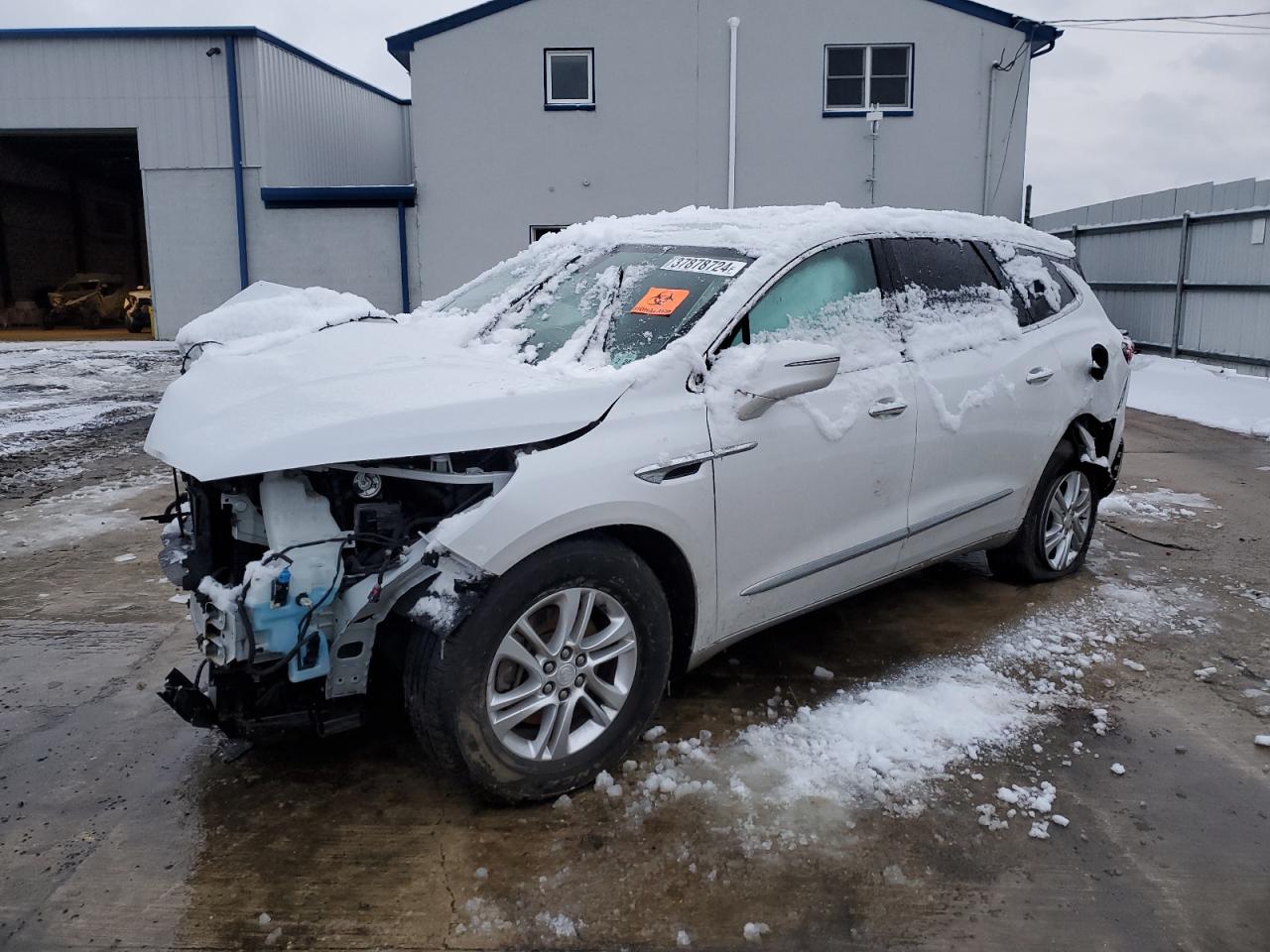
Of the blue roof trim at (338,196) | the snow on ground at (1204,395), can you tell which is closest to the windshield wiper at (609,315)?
the snow on ground at (1204,395)

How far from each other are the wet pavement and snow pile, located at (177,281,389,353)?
1.40 metres

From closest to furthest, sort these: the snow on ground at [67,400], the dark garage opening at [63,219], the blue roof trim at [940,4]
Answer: the snow on ground at [67,400] → the blue roof trim at [940,4] → the dark garage opening at [63,219]

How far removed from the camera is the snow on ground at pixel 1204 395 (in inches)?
428

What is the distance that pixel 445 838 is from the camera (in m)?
2.94

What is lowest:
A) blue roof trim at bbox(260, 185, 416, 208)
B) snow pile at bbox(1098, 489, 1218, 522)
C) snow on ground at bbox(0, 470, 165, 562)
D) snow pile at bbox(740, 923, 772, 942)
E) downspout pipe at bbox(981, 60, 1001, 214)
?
snow pile at bbox(740, 923, 772, 942)

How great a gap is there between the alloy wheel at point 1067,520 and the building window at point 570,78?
42.5 ft

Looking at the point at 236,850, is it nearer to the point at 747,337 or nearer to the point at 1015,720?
the point at 747,337

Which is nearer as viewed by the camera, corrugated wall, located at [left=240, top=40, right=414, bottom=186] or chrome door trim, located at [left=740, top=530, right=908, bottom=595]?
chrome door trim, located at [left=740, top=530, right=908, bottom=595]

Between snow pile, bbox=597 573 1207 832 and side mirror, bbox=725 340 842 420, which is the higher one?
side mirror, bbox=725 340 842 420

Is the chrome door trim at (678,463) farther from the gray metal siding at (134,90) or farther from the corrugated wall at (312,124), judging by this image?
the gray metal siding at (134,90)

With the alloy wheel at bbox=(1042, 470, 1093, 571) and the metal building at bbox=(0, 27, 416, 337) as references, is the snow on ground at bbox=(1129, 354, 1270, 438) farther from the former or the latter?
the metal building at bbox=(0, 27, 416, 337)

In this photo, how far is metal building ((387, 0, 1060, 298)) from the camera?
52.6ft

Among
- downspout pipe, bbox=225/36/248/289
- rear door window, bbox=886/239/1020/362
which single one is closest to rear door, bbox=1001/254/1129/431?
rear door window, bbox=886/239/1020/362

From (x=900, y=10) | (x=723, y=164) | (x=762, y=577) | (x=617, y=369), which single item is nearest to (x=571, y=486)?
(x=617, y=369)
